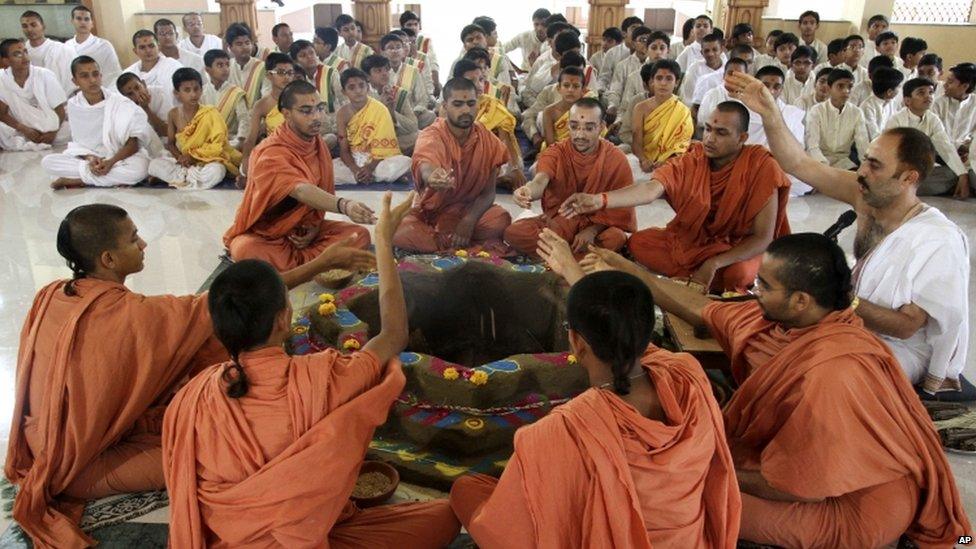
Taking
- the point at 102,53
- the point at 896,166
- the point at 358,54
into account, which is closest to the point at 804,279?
the point at 896,166

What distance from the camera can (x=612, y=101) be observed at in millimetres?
10625

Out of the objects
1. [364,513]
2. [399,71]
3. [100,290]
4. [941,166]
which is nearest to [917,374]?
[364,513]

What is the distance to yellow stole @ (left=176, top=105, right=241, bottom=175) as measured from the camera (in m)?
7.75

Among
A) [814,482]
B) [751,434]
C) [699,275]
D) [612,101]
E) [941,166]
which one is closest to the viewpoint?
[814,482]

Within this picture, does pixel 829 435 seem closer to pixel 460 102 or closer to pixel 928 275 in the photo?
pixel 928 275

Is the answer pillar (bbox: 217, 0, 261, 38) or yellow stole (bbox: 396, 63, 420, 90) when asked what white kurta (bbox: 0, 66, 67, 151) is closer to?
pillar (bbox: 217, 0, 261, 38)

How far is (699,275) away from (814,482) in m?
2.34

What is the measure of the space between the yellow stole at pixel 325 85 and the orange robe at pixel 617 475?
7098 millimetres

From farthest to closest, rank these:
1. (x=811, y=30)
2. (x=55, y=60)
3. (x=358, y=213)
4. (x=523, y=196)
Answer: (x=811, y=30), (x=55, y=60), (x=523, y=196), (x=358, y=213)

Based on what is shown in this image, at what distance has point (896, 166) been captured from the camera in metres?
3.71

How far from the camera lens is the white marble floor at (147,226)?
5.23 meters

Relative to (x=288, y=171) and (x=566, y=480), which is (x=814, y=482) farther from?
(x=288, y=171)

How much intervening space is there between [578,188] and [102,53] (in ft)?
27.3

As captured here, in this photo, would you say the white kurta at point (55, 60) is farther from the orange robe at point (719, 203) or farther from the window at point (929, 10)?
the window at point (929, 10)
